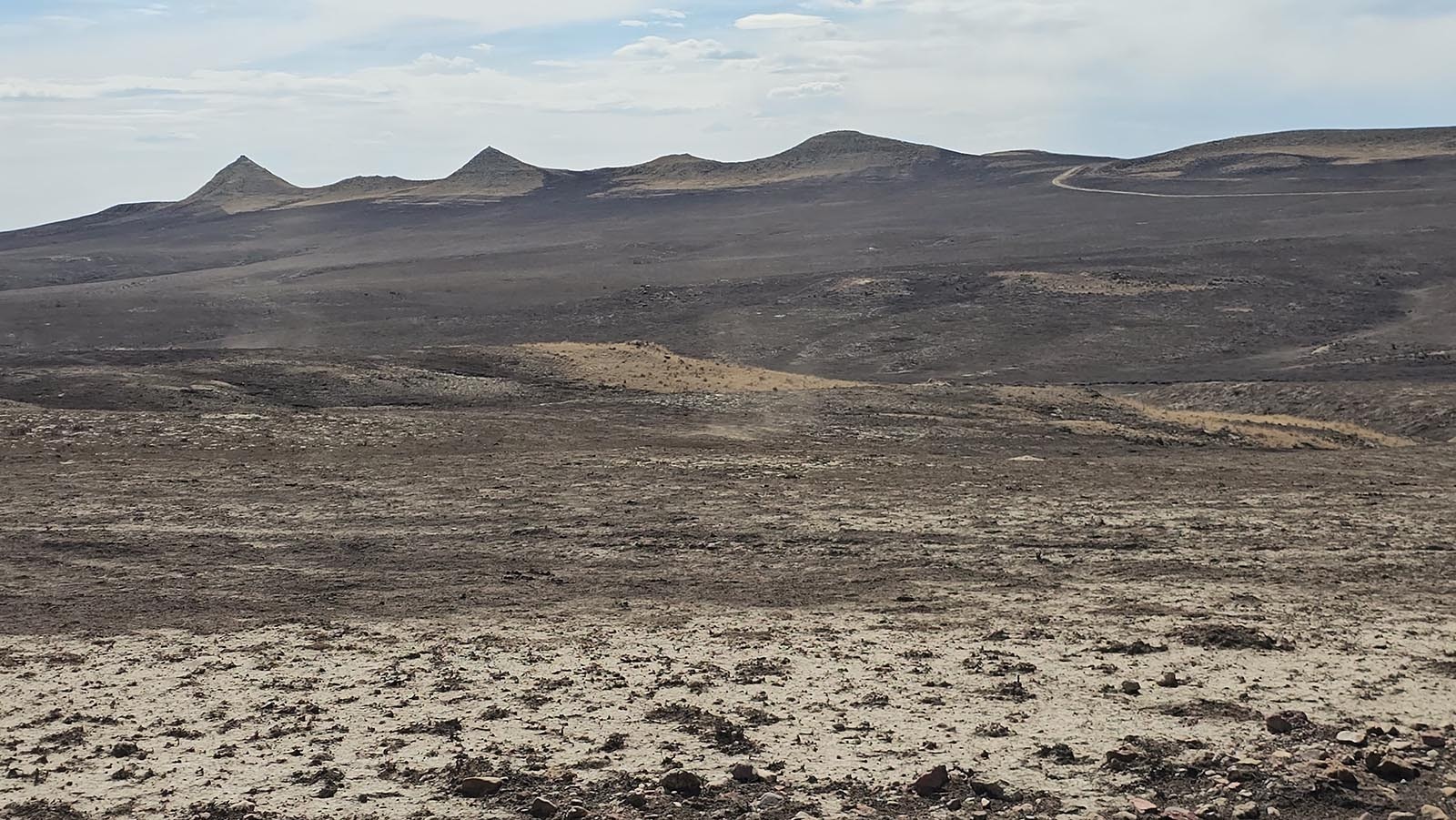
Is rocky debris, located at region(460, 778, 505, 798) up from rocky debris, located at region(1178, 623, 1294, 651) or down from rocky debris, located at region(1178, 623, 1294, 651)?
up

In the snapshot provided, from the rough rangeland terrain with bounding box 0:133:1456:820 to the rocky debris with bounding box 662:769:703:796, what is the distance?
0.03m

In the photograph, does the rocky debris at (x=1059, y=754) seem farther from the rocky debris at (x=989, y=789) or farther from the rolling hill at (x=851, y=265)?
the rolling hill at (x=851, y=265)

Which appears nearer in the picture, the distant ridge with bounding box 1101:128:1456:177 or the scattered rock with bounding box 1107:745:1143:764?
the scattered rock with bounding box 1107:745:1143:764

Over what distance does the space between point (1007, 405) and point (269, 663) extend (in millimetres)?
18293

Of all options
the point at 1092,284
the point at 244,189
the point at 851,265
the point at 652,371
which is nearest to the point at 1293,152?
the point at 851,265

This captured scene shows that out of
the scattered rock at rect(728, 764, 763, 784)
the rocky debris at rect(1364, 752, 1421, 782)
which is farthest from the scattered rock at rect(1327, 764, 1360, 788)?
the scattered rock at rect(728, 764, 763, 784)

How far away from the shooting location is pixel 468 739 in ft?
27.6

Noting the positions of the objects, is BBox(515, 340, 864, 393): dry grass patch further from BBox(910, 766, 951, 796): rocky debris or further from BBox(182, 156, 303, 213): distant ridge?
BBox(182, 156, 303, 213): distant ridge

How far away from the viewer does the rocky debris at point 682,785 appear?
750 cm

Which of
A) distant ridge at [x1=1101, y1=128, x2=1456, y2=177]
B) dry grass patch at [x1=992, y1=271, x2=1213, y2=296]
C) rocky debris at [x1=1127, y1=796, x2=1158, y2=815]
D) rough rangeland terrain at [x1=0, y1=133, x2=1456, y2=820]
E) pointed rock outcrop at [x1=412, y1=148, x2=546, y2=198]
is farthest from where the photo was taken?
pointed rock outcrop at [x1=412, y1=148, x2=546, y2=198]

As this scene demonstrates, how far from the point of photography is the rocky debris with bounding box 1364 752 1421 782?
738 centimetres

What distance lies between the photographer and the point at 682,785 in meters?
7.50

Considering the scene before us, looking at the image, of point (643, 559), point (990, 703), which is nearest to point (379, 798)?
point (990, 703)

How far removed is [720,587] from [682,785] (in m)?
5.01
